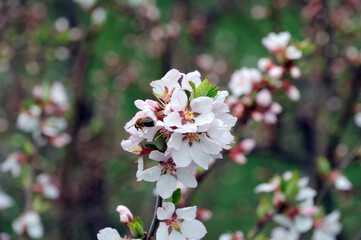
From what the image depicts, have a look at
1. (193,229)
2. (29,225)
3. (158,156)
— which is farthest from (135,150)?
(29,225)

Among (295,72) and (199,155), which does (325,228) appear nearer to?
(295,72)

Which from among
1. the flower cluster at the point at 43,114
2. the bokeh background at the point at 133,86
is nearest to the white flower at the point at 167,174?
the flower cluster at the point at 43,114

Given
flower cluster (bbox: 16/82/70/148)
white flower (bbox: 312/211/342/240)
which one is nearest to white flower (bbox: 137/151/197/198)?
white flower (bbox: 312/211/342/240)

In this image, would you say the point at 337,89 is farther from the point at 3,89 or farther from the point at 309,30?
the point at 3,89

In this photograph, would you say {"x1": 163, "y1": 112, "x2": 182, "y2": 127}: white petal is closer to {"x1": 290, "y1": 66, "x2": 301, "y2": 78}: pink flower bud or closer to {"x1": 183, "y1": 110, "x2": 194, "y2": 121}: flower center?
{"x1": 183, "y1": 110, "x2": 194, "y2": 121}: flower center

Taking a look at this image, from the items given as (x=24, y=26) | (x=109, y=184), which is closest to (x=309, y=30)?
(x=109, y=184)
